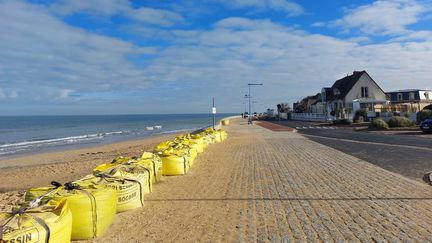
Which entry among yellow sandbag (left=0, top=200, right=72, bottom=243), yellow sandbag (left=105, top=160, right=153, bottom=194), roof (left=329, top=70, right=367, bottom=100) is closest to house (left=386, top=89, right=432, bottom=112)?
Answer: roof (left=329, top=70, right=367, bottom=100)

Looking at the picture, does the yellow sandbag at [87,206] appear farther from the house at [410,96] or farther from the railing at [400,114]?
the house at [410,96]

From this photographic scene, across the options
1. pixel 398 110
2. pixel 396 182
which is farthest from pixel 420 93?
pixel 396 182

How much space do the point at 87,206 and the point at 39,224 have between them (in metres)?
1.20

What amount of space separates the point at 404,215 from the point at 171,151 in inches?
268

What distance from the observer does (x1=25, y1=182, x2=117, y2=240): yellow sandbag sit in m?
5.37

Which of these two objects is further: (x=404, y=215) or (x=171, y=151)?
(x=171, y=151)

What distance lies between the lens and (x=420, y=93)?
Answer: 6088 centimetres

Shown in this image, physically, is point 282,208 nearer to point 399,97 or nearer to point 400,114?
point 400,114

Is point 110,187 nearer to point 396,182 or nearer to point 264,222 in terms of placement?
point 264,222

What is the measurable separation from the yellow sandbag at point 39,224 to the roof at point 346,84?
54.8m

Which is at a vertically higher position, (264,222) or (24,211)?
(24,211)

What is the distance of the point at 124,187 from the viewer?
686 centimetres

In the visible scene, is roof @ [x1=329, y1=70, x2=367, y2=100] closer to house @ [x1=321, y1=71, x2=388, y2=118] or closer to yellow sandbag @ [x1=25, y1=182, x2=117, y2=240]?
house @ [x1=321, y1=71, x2=388, y2=118]

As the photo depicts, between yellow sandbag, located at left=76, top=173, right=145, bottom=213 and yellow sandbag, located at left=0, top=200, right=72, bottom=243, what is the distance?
1.63 metres
